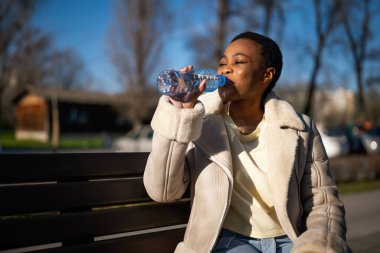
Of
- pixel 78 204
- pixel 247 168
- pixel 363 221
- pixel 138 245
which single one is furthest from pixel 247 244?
pixel 363 221

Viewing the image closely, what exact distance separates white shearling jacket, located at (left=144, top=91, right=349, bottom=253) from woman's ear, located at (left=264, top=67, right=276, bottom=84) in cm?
14

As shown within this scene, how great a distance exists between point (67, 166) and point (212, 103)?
0.78 meters

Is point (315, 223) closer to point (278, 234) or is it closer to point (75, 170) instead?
point (278, 234)

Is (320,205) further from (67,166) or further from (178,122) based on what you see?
(67,166)

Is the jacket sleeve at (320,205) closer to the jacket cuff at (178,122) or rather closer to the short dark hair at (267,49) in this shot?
the short dark hair at (267,49)

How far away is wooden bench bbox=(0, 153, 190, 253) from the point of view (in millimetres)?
1770

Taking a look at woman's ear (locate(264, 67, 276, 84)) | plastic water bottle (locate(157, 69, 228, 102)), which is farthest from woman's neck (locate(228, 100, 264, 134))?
plastic water bottle (locate(157, 69, 228, 102))

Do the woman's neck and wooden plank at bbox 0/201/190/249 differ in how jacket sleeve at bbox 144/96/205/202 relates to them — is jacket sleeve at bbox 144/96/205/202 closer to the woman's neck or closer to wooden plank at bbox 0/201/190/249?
wooden plank at bbox 0/201/190/249

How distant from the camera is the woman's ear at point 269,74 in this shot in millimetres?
2248

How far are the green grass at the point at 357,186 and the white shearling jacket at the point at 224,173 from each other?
6707mm

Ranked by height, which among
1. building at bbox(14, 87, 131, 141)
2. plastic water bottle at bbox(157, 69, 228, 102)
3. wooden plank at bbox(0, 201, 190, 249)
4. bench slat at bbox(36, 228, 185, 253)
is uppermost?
plastic water bottle at bbox(157, 69, 228, 102)

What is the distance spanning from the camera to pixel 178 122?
5.67 ft

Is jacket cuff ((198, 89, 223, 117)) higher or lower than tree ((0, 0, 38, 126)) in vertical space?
lower

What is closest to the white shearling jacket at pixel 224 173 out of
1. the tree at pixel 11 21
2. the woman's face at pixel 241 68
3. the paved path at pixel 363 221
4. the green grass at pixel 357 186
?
the woman's face at pixel 241 68
